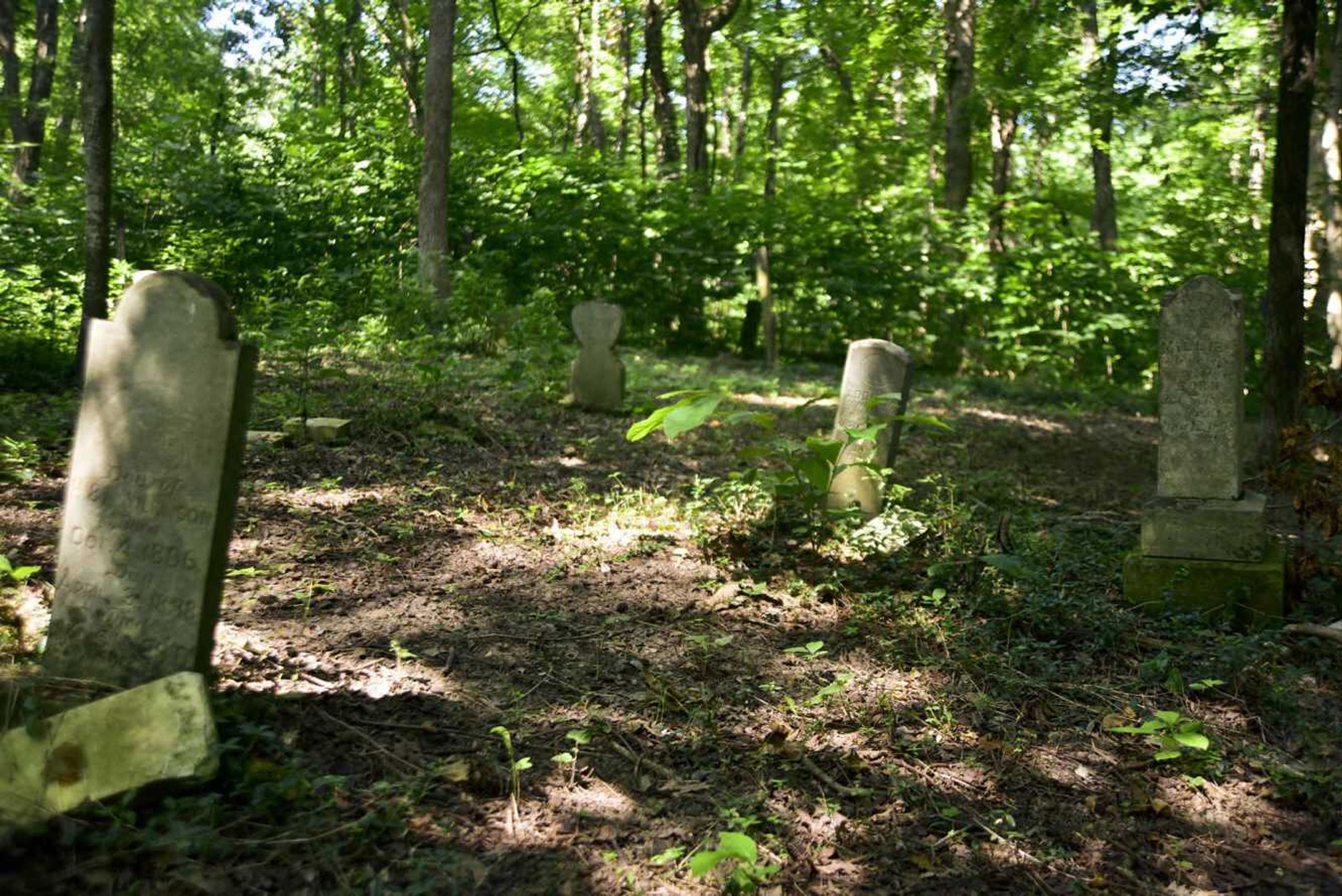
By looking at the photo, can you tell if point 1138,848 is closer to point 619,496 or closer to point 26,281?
point 619,496

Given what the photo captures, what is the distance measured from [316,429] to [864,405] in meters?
3.99

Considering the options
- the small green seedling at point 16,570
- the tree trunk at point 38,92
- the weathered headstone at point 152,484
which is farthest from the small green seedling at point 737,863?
the tree trunk at point 38,92

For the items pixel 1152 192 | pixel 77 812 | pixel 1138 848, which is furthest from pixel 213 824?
pixel 1152 192

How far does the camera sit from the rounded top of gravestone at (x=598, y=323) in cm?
962

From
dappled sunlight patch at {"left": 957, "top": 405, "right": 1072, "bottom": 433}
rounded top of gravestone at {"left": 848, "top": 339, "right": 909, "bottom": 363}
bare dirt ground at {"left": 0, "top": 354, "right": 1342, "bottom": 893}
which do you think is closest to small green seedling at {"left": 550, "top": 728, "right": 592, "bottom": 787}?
bare dirt ground at {"left": 0, "top": 354, "right": 1342, "bottom": 893}

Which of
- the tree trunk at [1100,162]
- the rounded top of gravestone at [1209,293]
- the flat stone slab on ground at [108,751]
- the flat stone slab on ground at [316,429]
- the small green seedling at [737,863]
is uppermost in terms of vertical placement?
the tree trunk at [1100,162]

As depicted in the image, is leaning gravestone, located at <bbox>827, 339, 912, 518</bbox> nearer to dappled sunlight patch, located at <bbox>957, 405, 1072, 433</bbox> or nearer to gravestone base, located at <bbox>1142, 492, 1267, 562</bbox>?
gravestone base, located at <bbox>1142, 492, 1267, 562</bbox>

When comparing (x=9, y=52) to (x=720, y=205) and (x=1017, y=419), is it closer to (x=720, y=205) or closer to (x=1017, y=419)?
(x=720, y=205)

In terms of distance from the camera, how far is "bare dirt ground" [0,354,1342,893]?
287 centimetres

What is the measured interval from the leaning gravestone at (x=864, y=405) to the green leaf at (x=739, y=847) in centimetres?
388

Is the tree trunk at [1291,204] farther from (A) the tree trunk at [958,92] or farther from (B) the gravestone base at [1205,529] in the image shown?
(A) the tree trunk at [958,92]

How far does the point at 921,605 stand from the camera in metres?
5.05

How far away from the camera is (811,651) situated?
176 inches

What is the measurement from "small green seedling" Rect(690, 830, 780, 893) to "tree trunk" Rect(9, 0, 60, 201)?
18.1 metres
